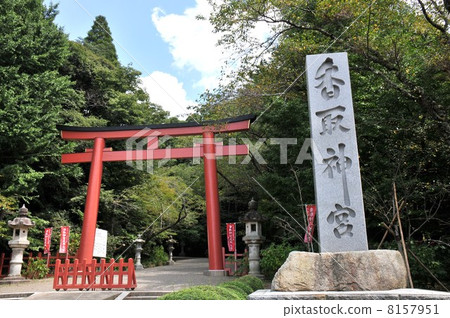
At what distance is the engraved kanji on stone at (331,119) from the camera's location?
5.21 metres

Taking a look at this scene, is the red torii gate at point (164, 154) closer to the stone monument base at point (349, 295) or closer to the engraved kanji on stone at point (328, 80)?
the engraved kanji on stone at point (328, 80)

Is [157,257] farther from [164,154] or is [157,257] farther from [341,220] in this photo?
[341,220]

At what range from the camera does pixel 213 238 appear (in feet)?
34.9

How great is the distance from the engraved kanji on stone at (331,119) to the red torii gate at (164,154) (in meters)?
4.81

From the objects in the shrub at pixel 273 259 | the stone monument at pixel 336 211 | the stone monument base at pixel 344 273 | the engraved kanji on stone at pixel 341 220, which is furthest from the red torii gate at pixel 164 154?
the stone monument base at pixel 344 273

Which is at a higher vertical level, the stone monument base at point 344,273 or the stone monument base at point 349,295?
the stone monument base at point 344,273

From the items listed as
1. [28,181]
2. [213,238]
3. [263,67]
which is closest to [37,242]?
[28,181]

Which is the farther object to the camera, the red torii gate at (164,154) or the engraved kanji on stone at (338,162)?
the red torii gate at (164,154)

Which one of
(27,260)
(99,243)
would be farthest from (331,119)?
(27,260)

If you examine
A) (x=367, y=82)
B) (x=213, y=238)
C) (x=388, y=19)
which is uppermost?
(x=388, y=19)

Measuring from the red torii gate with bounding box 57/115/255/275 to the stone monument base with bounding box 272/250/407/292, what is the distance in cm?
617

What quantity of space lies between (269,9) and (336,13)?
5.19 ft

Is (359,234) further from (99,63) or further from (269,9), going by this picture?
(99,63)

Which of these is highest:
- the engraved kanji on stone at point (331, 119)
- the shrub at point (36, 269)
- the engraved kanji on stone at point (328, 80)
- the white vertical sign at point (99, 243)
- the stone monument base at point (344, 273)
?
the engraved kanji on stone at point (328, 80)
